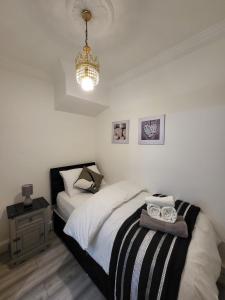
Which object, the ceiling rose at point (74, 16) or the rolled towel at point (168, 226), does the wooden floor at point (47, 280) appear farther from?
the ceiling rose at point (74, 16)

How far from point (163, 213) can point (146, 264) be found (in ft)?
1.64

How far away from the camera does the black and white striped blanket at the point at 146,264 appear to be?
0.91 m

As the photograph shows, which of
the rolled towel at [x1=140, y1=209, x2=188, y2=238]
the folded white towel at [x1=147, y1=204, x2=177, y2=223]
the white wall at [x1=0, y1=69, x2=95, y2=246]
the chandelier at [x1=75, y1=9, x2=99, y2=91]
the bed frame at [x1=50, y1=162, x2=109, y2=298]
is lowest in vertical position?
the bed frame at [x1=50, y1=162, x2=109, y2=298]

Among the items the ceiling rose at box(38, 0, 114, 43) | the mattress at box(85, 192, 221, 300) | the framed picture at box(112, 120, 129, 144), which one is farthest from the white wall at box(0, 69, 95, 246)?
the mattress at box(85, 192, 221, 300)

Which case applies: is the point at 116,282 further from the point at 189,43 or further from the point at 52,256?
the point at 189,43

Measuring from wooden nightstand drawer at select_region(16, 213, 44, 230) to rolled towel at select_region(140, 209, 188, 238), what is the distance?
4.56 ft

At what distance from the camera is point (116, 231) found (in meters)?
1.29

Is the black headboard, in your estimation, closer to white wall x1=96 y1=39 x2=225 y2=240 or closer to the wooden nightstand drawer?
the wooden nightstand drawer

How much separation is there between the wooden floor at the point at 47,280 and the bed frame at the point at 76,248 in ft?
0.28

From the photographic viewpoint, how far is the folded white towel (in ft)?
4.31

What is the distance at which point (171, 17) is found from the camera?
137 cm

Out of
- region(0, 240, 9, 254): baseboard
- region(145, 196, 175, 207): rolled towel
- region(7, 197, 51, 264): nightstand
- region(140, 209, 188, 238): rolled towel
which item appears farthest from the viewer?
region(0, 240, 9, 254): baseboard

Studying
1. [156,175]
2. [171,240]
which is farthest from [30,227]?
[156,175]

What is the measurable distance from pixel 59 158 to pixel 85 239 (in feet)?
4.81
